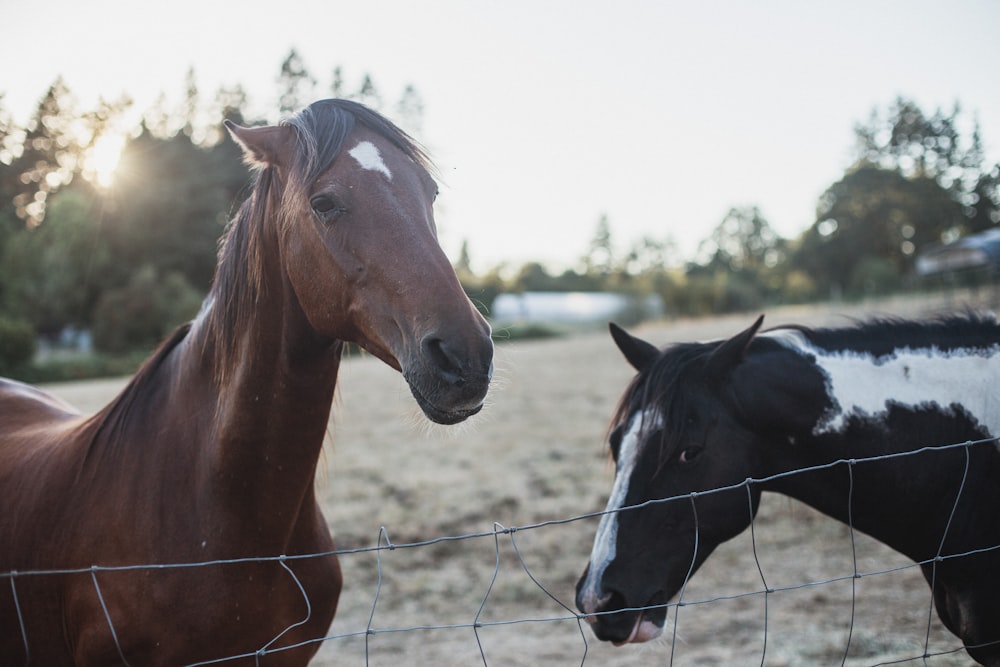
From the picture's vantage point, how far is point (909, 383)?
7.36ft

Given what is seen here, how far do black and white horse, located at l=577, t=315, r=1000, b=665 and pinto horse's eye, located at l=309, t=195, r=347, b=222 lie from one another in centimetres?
115

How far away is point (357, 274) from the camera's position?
1.77 meters

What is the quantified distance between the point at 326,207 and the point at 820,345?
1727mm

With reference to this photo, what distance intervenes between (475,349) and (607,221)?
8199 centimetres

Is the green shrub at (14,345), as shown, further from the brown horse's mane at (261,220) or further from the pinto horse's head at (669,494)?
the pinto horse's head at (669,494)

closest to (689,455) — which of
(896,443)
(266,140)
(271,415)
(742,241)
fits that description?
(896,443)

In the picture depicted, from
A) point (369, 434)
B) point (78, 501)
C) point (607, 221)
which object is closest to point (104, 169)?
point (369, 434)

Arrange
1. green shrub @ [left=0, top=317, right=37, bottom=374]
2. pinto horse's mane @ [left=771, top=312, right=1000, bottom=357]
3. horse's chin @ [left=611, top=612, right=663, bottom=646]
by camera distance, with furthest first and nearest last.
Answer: green shrub @ [left=0, top=317, right=37, bottom=374]
pinto horse's mane @ [left=771, top=312, right=1000, bottom=357]
horse's chin @ [left=611, top=612, right=663, bottom=646]

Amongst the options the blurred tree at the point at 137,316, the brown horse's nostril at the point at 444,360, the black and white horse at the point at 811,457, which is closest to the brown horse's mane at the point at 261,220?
the brown horse's nostril at the point at 444,360

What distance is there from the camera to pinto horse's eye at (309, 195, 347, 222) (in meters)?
1.82

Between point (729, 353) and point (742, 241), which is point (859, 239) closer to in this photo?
point (729, 353)

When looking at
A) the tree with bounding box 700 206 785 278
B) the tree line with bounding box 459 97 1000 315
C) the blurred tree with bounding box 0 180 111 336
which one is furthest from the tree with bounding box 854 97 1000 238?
the tree with bounding box 700 206 785 278

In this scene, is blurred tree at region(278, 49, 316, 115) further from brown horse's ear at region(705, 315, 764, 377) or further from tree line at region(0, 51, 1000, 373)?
brown horse's ear at region(705, 315, 764, 377)

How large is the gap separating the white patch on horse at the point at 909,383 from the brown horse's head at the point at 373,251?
52.0 inches
